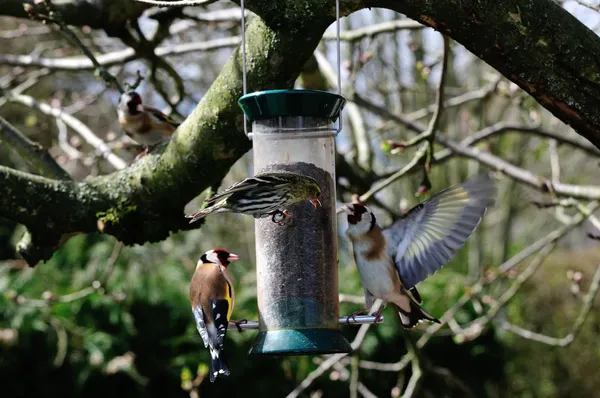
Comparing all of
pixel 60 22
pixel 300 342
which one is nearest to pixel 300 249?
pixel 300 342

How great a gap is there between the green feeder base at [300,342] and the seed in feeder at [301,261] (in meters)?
0.07

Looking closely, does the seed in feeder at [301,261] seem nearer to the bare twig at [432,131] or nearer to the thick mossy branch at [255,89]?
the thick mossy branch at [255,89]

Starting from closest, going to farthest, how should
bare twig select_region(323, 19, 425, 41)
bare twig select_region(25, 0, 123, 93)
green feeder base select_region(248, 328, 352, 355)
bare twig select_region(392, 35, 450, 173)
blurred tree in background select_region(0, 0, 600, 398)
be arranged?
1. blurred tree in background select_region(0, 0, 600, 398)
2. green feeder base select_region(248, 328, 352, 355)
3. bare twig select_region(25, 0, 123, 93)
4. bare twig select_region(392, 35, 450, 173)
5. bare twig select_region(323, 19, 425, 41)

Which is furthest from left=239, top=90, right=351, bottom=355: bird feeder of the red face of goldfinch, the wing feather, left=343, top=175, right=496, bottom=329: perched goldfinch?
the red face of goldfinch

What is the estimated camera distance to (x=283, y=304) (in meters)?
2.93

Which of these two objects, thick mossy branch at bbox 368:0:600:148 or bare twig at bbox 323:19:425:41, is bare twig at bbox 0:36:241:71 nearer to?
bare twig at bbox 323:19:425:41

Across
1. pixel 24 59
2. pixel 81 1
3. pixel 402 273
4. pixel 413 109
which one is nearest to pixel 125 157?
pixel 413 109

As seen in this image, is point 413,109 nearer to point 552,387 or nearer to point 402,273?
point 552,387

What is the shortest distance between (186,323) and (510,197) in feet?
15.7

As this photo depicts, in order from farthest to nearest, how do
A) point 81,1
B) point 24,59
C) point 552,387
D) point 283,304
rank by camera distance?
point 552,387 → point 24,59 → point 81,1 → point 283,304

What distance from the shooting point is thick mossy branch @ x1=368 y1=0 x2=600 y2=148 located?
2279 millimetres

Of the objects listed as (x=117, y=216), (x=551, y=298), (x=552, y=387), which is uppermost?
(x=117, y=216)

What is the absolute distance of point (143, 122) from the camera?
4582 millimetres

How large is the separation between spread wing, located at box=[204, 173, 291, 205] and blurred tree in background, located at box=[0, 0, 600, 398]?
257 mm
